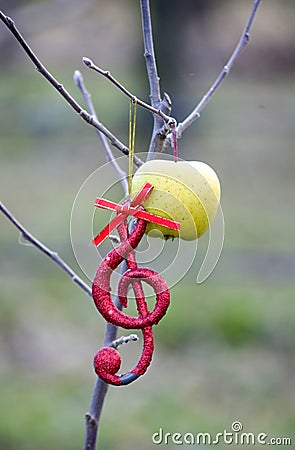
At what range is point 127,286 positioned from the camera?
845mm

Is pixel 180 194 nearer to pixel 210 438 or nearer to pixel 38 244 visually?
pixel 38 244

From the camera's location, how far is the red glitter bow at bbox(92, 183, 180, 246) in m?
0.83

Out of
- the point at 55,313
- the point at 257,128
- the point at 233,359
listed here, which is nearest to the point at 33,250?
the point at 55,313

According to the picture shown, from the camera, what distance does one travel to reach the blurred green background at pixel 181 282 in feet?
9.17

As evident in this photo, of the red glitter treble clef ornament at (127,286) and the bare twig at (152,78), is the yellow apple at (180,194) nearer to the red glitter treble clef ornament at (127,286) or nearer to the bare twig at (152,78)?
the red glitter treble clef ornament at (127,286)

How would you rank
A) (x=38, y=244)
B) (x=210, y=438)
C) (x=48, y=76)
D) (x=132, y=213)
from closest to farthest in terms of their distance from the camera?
(x=132, y=213)
(x=48, y=76)
(x=38, y=244)
(x=210, y=438)

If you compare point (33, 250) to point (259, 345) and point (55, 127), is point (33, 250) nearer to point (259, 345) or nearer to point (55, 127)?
point (259, 345)

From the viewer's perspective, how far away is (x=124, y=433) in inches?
105

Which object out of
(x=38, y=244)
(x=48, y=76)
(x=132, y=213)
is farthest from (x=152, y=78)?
(x=38, y=244)

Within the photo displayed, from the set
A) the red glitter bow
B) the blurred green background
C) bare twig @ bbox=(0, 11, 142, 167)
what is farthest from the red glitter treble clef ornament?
the blurred green background

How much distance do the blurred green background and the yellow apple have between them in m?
1.14

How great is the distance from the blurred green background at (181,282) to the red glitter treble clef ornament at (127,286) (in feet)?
3.95

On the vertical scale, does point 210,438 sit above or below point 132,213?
above

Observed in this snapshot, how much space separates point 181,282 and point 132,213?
10.7 ft
